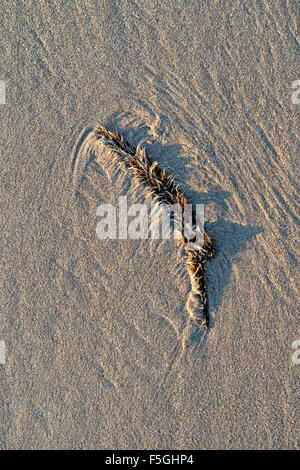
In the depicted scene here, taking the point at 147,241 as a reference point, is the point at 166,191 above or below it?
above

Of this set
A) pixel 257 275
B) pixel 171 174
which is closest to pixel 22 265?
pixel 171 174

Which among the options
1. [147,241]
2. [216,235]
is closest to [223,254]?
[216,235]

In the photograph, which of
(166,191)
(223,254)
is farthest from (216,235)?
(166,191)

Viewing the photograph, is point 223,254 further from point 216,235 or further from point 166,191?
point 166,191
